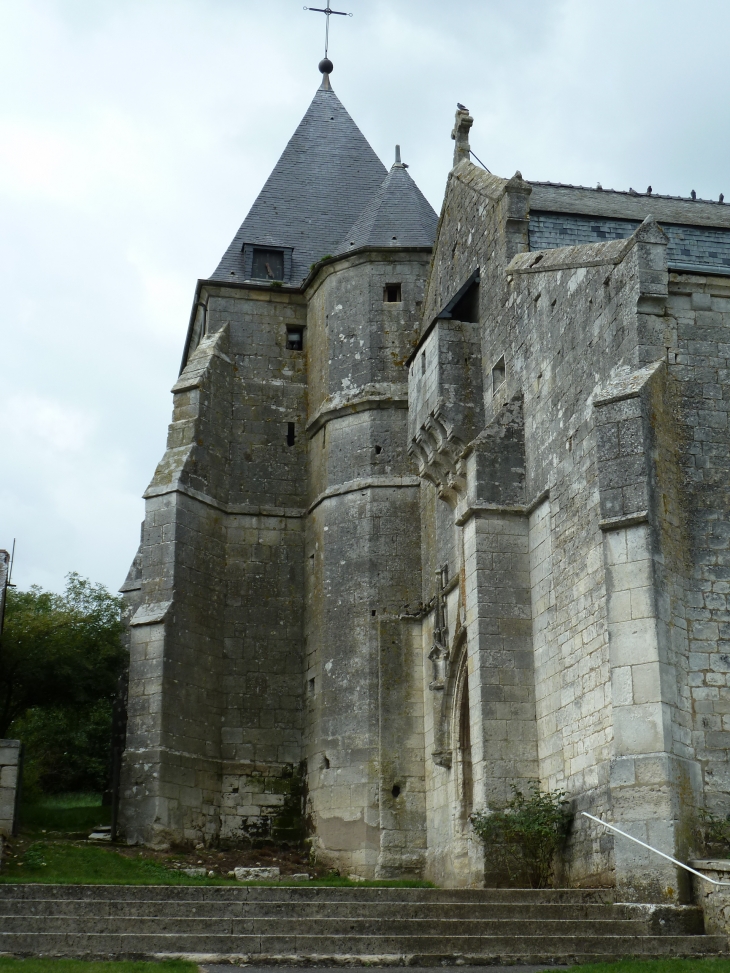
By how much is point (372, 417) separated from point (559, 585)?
23.6ft

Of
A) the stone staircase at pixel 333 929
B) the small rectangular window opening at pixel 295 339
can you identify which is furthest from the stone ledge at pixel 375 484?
the stone staircase at pixel 333 929

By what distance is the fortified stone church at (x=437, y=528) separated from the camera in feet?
43.6

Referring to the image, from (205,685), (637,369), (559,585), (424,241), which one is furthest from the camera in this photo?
(424,241)

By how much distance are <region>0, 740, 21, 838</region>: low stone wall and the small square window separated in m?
10.9

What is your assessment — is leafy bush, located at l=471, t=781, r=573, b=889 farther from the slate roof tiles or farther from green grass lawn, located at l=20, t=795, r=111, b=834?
the slate roof tiles

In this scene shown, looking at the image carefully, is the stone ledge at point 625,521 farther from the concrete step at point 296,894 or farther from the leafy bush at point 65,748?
the leafy bush at point 65,748

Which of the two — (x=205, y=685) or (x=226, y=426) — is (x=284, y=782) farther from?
(x=226, y=426)

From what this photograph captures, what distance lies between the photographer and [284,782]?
69.6ft

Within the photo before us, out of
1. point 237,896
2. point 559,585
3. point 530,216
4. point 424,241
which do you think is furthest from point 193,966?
point 424,241

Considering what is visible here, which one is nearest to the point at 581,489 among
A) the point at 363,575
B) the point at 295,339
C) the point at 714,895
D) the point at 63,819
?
the point at 714,895

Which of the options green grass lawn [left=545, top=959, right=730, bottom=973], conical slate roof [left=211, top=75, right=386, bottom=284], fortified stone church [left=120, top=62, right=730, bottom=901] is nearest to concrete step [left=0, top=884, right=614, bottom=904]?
fortified stone church [left=120, top=62, right=730, bottom=901]

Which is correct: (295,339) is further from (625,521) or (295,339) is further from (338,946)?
(338,946)

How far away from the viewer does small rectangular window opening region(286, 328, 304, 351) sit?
2380 centimetres

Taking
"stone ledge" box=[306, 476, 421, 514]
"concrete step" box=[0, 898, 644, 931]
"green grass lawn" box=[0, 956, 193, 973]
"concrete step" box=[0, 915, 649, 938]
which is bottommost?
"green grass lawn" box=[0, 956, 193, 973]
